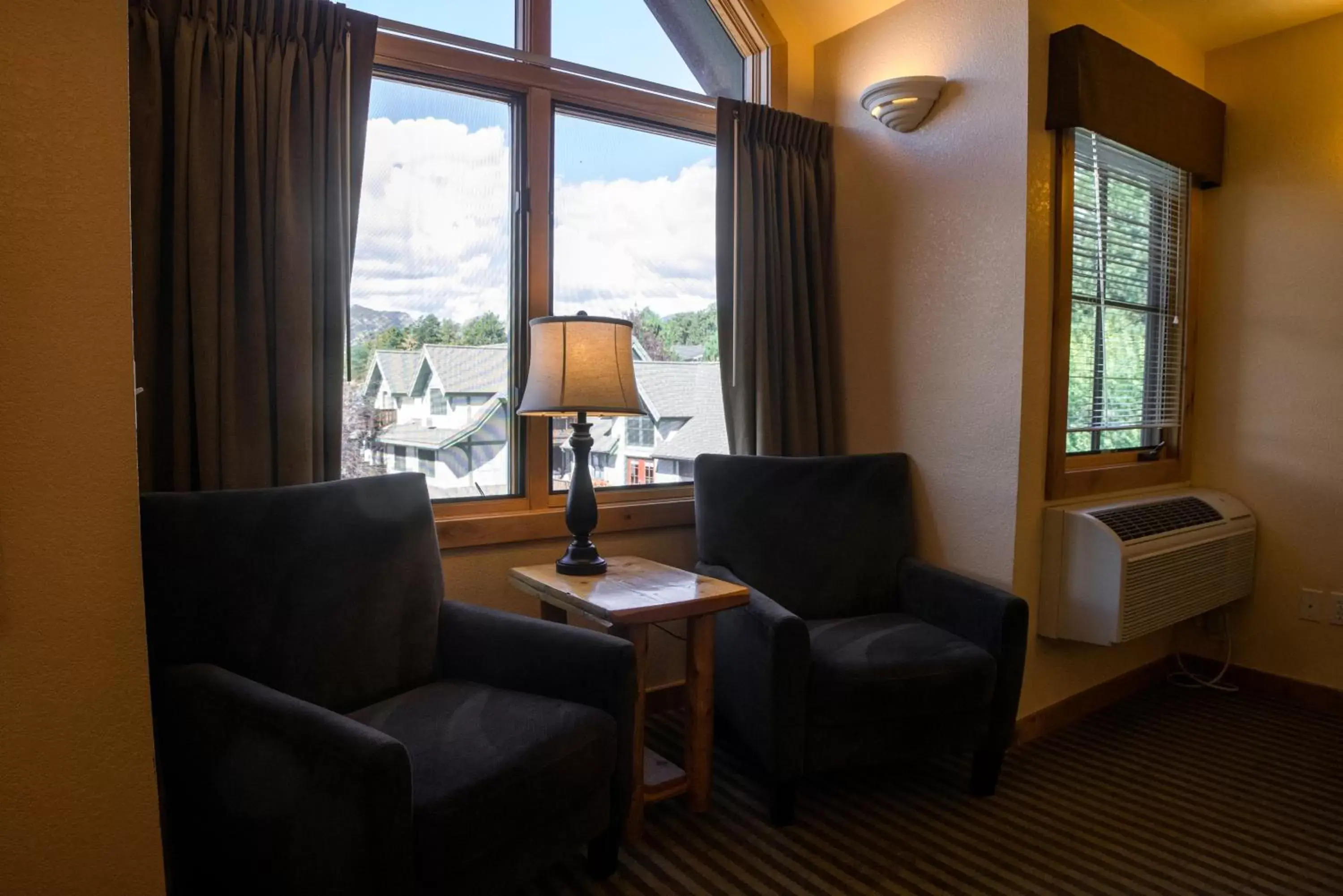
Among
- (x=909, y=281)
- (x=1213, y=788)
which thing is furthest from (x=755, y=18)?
(x=1213, y=788)

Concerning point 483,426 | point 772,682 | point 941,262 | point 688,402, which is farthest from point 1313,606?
point 483,426

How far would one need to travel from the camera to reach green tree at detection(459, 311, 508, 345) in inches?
100.0

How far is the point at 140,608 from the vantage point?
131 centimetres

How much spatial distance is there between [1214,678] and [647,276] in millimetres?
2630

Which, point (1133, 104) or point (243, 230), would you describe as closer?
Answer: point (243, 230)

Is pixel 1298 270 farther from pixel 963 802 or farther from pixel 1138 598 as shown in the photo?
pixel 963 802

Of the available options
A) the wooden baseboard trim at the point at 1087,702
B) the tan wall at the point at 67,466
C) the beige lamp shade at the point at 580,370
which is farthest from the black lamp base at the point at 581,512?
the wooden baseboard trim at the point at 1087,702

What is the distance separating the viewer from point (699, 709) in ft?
7.16

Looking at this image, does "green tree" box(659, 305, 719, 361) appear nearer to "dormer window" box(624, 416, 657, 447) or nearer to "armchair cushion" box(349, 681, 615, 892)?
"dormer window" box(624, 416, 657, 447)

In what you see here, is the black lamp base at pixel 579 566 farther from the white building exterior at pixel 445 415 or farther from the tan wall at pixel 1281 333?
the tan wall at pixel 1281 333

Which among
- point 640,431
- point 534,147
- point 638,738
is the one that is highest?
point 534,147

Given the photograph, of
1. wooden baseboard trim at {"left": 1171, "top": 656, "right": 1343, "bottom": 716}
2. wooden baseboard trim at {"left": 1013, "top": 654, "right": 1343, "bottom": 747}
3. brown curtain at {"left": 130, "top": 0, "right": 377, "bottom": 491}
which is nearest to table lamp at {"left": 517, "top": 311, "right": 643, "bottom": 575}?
brown curtain at {"left": 130, "top": 0, "right": 377, "bottom": 491}

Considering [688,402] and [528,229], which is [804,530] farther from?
[528,229]

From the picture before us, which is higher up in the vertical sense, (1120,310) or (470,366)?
(1120,310)
